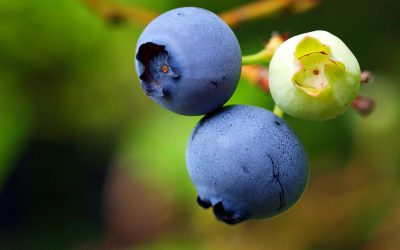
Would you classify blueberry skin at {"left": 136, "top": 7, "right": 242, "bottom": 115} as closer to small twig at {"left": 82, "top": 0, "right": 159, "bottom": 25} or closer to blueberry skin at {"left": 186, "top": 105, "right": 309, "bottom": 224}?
blueberry skin at {"left": 186, "top": 105, "right": 309, "bottom": 224}

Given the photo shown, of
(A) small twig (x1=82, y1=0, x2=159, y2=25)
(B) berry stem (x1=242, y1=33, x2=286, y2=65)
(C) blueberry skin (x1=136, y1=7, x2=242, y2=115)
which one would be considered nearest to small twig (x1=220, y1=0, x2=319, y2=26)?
(A) small twig (x1=82, y1=0, x2=159, y2=25)

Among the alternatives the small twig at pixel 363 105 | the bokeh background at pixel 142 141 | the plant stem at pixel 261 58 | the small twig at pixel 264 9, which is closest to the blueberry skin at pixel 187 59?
the plant stem at pixel 261 58

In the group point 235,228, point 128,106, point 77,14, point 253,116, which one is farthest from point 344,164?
point 253,116

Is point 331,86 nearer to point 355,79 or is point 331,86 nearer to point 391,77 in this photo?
point 355,79

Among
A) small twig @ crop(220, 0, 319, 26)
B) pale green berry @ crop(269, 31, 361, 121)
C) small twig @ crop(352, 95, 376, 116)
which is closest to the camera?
pale green berry @ crop(269, 31, 361, 121)

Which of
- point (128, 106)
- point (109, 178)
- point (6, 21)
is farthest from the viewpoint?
A: point (109, 178)

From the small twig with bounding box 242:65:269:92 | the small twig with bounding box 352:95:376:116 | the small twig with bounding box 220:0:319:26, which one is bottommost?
the small twig with bounding box 352:95:376:116
